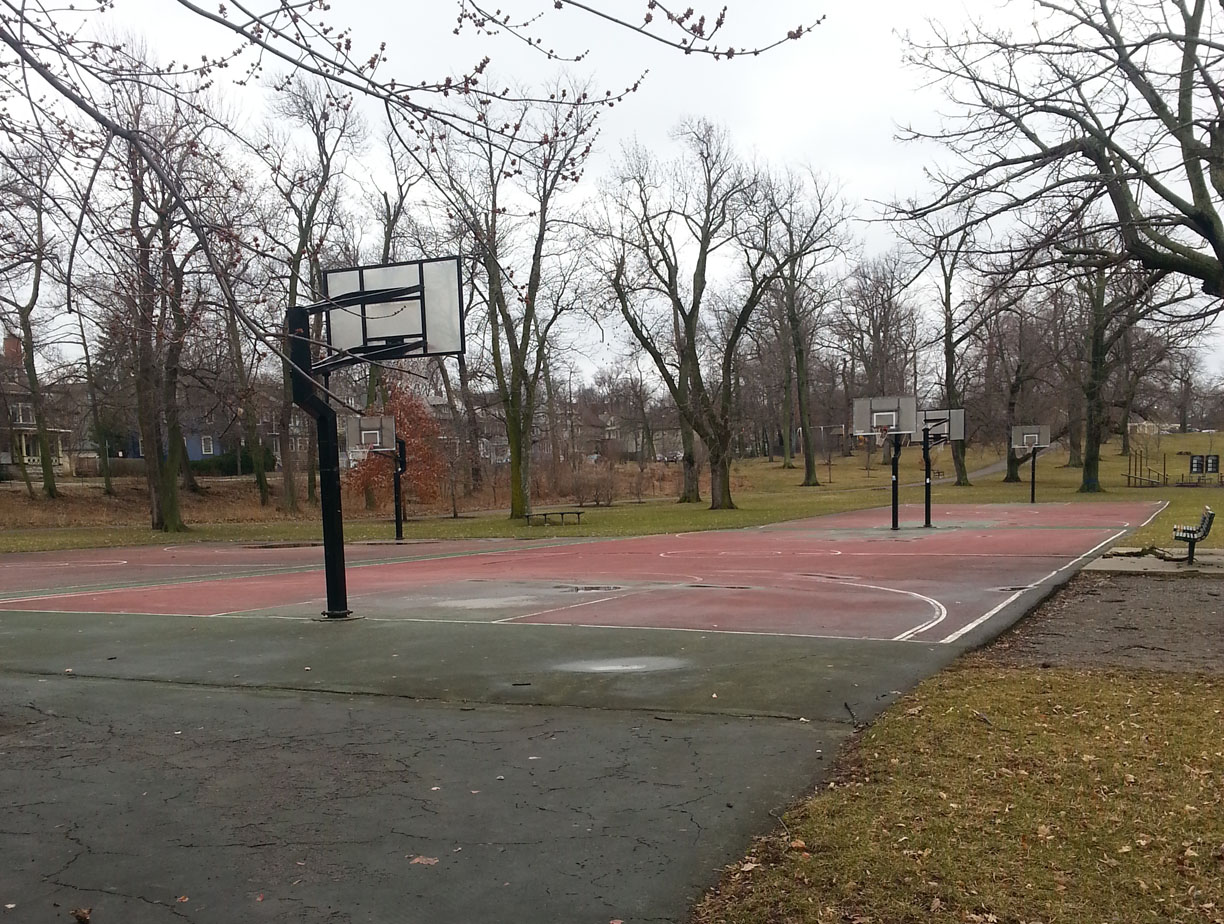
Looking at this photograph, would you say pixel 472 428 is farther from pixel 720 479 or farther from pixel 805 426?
pixel 805 426

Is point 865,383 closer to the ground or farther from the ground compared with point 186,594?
farther from the ground

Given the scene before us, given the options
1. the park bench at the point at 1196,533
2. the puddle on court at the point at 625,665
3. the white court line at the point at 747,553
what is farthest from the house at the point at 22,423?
the park bench at the point at 1196,533

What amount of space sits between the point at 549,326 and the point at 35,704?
31.2 meters

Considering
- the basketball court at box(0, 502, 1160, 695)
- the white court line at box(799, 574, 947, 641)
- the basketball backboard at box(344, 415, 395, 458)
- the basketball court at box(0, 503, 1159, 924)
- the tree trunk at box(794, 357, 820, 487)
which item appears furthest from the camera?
the tree trunk at box(794, 357, 820, 487)

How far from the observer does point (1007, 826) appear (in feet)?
14.0

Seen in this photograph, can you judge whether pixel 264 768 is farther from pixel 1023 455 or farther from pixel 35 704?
pixel 1023 455

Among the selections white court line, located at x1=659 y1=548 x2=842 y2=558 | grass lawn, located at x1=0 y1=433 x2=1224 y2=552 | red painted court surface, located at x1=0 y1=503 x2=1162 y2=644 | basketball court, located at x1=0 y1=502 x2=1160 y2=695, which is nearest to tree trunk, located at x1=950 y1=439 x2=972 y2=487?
grass lawn, located at x1=0 y1=433 x2=1224 y2=552

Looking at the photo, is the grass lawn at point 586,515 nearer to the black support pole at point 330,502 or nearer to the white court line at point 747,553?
the white court line at point 747,553

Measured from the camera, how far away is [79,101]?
4.92 m

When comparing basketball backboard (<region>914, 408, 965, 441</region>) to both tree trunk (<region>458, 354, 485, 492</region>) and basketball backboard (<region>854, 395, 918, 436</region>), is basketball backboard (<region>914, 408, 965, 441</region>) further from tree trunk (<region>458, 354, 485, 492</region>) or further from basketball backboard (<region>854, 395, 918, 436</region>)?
tree trunk (<region>458, 354, 485, 492</region>)

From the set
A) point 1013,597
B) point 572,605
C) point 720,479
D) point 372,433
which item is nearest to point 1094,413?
point 720,479

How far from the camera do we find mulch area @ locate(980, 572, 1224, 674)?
8.21m

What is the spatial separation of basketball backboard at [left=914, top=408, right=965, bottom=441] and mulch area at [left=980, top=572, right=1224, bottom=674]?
51.4ft

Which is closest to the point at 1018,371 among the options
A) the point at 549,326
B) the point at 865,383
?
the point at 865,383
